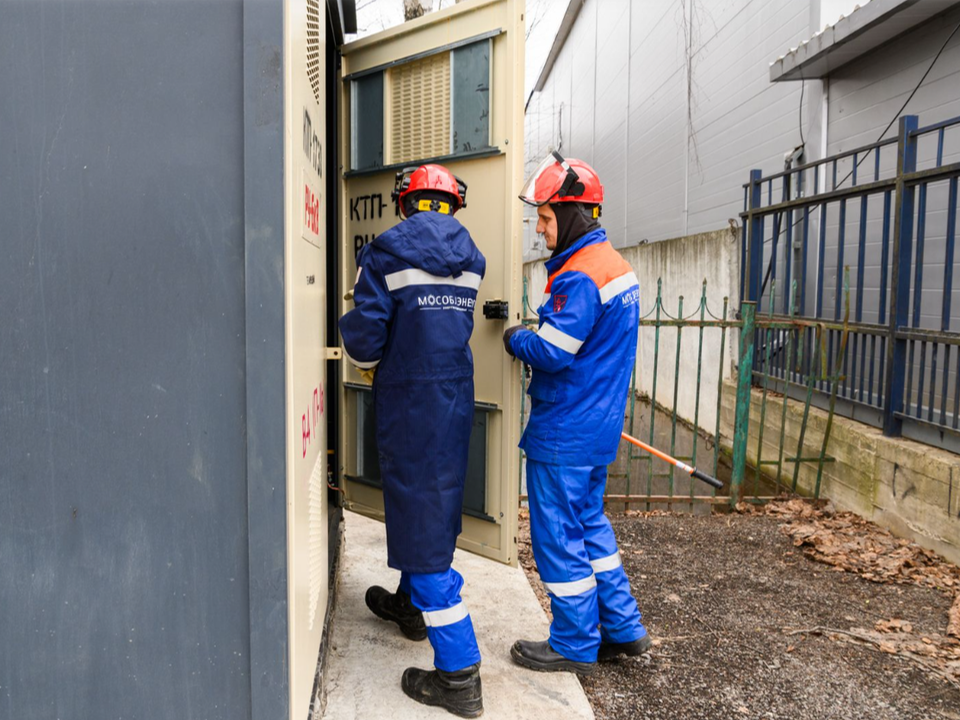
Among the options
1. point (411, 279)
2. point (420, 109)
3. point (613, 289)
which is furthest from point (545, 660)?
point (420, 109)

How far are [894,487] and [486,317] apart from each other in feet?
12.0

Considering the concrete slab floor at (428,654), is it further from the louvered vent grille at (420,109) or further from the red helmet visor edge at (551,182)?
the louvered vent grille at (420,109)

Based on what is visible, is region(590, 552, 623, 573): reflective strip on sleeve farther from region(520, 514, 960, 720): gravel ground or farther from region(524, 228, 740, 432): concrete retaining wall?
region(524, 228, 740, 432): concrete retaining wall

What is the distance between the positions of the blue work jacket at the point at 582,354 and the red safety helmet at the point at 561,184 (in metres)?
0.23

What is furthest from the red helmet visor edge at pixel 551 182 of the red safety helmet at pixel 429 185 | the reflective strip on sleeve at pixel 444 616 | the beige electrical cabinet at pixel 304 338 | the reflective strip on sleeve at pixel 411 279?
the reflective strip on sleeve at pixel 444 616

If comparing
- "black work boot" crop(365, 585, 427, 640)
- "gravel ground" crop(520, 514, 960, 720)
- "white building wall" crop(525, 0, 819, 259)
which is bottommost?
"gravel ground" crop(520, 514, 960, 720)

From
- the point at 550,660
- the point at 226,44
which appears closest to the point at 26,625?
the point at 226,44

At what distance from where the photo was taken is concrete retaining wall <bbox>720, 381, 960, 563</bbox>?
5.07m

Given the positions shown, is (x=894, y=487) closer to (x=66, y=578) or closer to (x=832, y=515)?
(x=832, y=515)

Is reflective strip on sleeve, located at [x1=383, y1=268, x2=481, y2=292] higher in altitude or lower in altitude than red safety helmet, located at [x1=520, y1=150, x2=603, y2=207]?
lower

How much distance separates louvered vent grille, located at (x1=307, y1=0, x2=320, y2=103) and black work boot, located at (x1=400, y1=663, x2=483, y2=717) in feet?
7.18

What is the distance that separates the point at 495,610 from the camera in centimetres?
407

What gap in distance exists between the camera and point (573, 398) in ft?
11.2

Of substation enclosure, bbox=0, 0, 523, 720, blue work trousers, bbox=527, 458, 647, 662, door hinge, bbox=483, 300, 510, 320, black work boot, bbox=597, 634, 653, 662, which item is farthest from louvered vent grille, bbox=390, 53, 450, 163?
black work boot, bbox=597, 634, 653, 662
